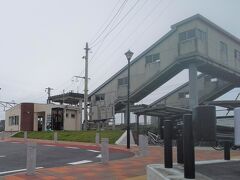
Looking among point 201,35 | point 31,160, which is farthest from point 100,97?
point 31,160

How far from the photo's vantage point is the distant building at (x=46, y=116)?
2327 inches

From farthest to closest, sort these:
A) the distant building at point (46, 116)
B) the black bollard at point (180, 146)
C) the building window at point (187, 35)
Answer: the distant building at point (46, 116) < the building window at point (187, 35) < the black bollard at point (180, 146)

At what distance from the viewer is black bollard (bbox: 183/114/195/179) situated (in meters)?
7.34

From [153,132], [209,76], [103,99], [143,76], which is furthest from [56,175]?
[103,99]

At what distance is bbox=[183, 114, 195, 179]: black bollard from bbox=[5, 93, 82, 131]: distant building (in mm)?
51903

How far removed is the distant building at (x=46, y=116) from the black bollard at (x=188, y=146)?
170 ft

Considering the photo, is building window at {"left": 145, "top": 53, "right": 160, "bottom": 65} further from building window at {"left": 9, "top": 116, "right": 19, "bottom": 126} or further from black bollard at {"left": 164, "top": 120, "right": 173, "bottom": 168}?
black bollard at {"left": 164, "top": 120, "right": 173, "bottom": 168}

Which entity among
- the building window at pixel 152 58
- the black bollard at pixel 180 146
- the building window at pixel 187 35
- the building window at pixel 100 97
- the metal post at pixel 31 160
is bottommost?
the metal post at pixel 31 160

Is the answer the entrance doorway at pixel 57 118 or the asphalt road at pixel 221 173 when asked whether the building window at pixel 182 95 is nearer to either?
the entrance doorway at pixel 57 118

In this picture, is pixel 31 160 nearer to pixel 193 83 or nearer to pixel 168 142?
→ pixel 168 142

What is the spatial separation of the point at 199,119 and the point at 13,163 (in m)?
12.9

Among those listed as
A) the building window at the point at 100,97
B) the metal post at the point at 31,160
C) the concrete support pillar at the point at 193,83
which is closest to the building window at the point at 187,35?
the concrete support pillar at the point at 193,83

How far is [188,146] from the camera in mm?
7402

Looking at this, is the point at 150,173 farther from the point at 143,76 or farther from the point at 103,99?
the point at 103,99
